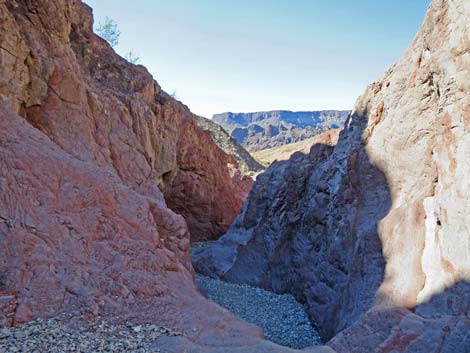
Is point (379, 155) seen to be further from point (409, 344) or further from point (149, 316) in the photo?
point (149, 316)

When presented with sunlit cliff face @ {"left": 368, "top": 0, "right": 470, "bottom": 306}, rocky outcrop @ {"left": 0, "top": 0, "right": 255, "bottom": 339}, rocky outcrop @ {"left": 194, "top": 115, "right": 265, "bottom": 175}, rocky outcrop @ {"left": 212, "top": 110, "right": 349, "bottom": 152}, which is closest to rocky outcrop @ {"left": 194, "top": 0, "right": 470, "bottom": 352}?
sunlit cliff face @ {"left": 368, "top": 0, "right": 470, "bottom": 306}

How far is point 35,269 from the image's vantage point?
210 inches

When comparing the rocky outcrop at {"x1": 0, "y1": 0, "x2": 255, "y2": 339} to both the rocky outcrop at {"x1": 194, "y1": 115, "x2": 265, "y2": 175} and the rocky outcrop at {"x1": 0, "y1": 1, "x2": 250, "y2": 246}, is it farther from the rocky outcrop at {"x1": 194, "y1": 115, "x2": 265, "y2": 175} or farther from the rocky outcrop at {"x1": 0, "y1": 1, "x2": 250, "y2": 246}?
the rocky outcrop at {"x1": 194, "y1": 115, "x2": 265, "y2": 175}

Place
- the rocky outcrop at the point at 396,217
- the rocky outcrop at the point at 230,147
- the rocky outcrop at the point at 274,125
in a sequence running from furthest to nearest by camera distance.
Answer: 1. the rocky outcrop at the point at 274,125
2. the rocky outcrop at the point at 230,147
3. the rocky outcrop at the point at 396,217

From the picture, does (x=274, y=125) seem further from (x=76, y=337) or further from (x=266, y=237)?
(x=76, y=337)

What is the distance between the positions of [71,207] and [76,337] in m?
2.44

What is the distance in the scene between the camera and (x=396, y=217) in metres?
6.76

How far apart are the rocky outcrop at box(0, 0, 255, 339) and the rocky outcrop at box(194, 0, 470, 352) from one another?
2268 mm

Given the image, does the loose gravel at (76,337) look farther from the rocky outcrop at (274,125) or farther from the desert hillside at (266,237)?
the rocky outcrop at (274,125)

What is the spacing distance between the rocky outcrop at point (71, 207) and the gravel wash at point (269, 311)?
5.39ft

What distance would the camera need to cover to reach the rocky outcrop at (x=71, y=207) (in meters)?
5.41

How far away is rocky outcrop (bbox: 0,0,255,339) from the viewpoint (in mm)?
5414

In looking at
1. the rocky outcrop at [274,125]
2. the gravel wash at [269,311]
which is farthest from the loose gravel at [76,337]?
the rocky outcrop at [274,125]

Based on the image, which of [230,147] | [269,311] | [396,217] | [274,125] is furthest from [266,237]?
[274,125]
